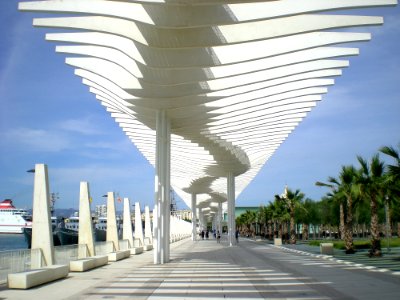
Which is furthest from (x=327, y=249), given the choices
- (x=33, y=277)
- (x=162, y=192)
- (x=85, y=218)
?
(x=33, y=277)

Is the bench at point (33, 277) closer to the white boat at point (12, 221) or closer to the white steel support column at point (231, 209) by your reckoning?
the white steel support column at point (231, 209)

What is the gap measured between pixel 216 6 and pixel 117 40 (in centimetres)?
384

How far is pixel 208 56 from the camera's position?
13656mm

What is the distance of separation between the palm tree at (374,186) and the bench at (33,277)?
13.4 meters

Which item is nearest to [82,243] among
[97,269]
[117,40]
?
[97,269]

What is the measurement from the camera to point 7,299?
9.38 meters

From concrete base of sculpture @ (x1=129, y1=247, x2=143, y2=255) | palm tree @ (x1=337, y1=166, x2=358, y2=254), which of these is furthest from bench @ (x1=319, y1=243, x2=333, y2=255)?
concrete base of sculpture @ (x1=129, y1=247, x2=143, y2=255)

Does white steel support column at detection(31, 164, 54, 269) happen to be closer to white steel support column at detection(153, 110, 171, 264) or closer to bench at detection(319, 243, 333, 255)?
white steel support column at detection(153, 110, 171, 264)

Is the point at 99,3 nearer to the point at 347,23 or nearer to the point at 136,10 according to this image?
the point at 136,10

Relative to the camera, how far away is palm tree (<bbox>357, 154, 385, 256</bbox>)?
19.9 m

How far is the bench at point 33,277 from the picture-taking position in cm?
1079

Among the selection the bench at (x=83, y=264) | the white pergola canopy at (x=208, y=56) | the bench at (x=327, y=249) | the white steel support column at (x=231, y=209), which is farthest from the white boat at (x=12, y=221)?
the bench at (x=83, y=264)

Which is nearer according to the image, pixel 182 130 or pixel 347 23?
pixel 347 23

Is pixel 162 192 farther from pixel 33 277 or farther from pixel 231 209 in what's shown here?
pixel 231 209
